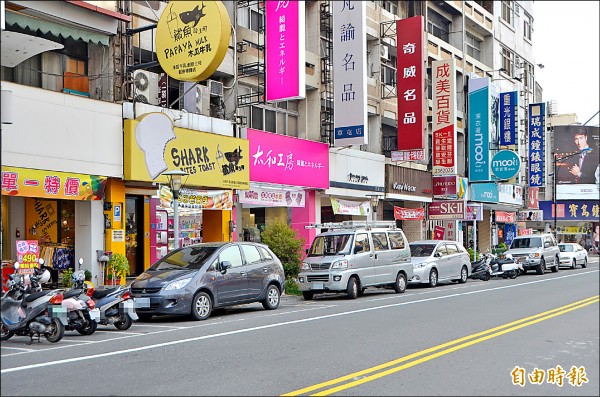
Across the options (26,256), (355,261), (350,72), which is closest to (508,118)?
(350,72)

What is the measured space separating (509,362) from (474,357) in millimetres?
919

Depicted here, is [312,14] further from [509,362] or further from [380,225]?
[509,362]

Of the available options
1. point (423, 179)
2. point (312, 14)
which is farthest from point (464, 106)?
point (312, 14)

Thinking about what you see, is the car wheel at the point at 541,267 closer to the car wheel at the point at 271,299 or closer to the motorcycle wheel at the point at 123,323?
the car wheel at the point at 271,299

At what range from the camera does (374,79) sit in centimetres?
3484

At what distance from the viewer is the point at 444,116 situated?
37.3m

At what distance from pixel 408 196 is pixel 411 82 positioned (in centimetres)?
698

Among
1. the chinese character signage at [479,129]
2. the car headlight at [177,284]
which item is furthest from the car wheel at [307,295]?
the chinese character signage at [479,129]

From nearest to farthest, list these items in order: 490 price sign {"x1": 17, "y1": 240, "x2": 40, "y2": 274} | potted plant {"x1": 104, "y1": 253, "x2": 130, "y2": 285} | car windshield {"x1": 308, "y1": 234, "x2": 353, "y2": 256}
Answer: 490 price sign {"x1": 17, "y1": 240, "x2": 40, "y2": 274}
potted plant {"x1": 104, "y1": 253, "x2": 130, "y2": 285}
car windshield {"x1": 308, "y1": 234, "x2": 353, "y2": 256}

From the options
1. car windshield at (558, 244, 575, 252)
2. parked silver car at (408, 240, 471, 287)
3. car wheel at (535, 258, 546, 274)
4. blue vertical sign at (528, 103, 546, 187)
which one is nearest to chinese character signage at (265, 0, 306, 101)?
parked silver car at (408, 240, 471, 287)

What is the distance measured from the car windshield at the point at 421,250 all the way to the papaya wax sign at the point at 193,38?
11833 mm

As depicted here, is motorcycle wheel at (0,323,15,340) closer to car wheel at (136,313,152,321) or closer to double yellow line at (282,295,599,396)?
car wheel at (136,313,152,321)

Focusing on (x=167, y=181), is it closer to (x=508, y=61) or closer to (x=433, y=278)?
(x=433, y=278)

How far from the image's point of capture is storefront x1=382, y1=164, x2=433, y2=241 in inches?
1375
